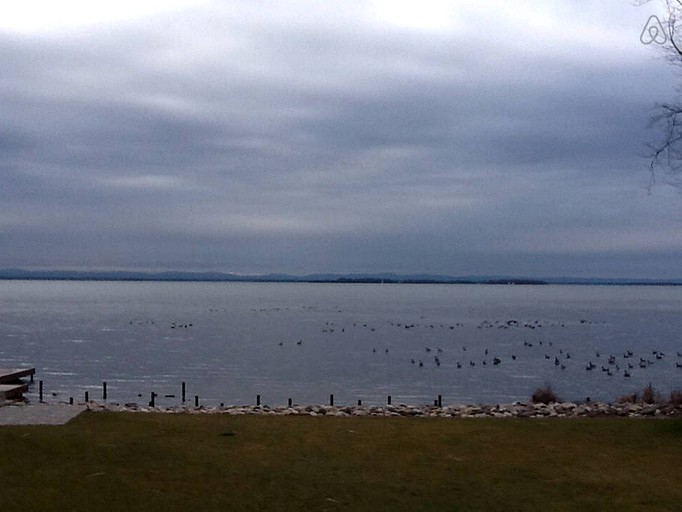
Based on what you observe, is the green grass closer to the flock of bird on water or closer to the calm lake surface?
the calm lake surface

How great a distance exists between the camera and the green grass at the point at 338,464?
11.1 metres

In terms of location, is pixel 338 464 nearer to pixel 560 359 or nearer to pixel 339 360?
pixel 339 360

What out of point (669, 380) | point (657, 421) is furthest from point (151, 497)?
point (669, 380)

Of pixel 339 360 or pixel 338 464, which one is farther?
pixel 339 360

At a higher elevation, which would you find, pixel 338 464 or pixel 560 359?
pixel 338 464

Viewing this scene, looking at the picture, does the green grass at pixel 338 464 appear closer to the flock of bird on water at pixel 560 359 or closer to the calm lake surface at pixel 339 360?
the calm lake surface at pixel 339 360

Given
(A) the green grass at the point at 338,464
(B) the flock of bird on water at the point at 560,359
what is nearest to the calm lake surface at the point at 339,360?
(B) the flock of bird on water at the point at 560,359

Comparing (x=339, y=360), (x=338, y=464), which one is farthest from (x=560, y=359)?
(x=338, y=464)

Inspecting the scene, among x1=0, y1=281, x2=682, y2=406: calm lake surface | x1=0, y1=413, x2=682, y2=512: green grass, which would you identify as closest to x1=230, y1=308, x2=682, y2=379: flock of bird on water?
x1=0, y1=281, x2=682, y2=406: calm lake surface

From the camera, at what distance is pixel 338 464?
44.2ft

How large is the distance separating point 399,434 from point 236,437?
3214mm

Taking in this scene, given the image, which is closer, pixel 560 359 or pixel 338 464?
pixel 338 464

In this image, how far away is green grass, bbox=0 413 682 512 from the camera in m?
11.1

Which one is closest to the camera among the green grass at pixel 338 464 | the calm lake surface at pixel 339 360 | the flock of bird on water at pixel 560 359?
the green grass at pixel 338 464
